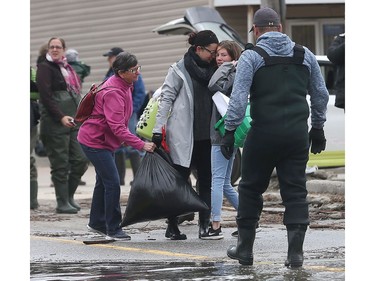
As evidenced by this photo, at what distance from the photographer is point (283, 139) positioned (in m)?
8.29

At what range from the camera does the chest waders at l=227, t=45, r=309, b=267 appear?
8.30 meters

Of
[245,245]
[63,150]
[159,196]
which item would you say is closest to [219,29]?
[63,150]

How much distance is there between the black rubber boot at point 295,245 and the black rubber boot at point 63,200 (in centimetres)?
573

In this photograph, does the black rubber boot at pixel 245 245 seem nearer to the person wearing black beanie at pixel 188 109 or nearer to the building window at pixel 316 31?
the person wearing black beanie at pixel 188 109

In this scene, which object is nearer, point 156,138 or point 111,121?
point 111,121

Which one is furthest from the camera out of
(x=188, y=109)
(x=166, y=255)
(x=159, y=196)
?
(x=188, y=109)

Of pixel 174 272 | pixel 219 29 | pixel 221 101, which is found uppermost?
pixel 219 29

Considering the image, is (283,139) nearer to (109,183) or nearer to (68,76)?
(109,183)

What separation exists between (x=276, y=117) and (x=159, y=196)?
89.8 inches

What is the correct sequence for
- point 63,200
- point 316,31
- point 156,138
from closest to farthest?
point 156,138 < point 63,200 < point 316,31

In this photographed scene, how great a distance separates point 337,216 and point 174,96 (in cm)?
272

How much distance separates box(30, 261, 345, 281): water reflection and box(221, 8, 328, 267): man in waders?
8.6 inches
